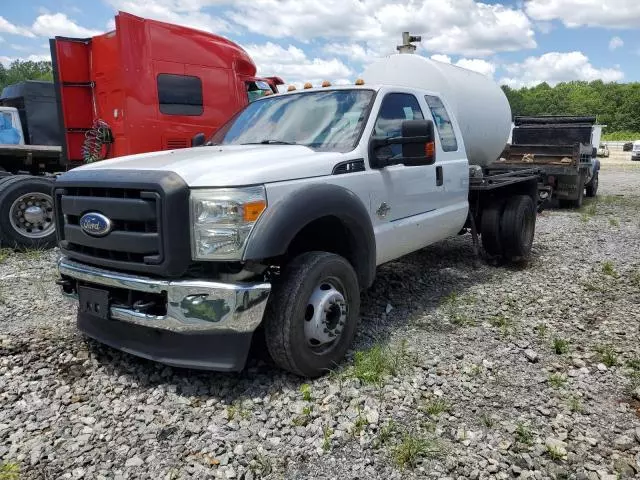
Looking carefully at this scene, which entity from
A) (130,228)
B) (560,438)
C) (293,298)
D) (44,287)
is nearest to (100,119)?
(44,287)

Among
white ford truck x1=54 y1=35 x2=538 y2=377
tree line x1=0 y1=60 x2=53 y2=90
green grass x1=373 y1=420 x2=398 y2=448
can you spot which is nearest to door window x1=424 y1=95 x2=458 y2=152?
white ford truck x1=54 y1=35 x2=538 y2=377

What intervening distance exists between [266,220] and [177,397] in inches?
49.6


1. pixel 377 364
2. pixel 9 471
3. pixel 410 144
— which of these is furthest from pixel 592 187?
pixel 9 471

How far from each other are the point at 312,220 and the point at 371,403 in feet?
3.85

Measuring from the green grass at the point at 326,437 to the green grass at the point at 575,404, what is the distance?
1.48m

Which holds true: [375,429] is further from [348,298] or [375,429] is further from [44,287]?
[44,287]

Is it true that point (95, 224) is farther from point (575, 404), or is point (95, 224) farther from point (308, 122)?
point (575, 404)

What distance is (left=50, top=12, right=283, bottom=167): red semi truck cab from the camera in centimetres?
727

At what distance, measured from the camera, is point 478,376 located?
357 centimetres

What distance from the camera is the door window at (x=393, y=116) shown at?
4223 millimetres

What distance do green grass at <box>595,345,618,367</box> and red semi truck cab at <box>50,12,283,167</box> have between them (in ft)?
19.5

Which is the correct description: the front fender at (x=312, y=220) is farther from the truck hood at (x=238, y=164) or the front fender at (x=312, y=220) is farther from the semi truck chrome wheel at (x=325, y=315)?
the semi truck chrome wheel at (x=325, y=315)

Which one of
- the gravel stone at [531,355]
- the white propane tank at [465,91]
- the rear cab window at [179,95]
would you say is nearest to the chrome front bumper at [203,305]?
the gravel stone at [531,355]

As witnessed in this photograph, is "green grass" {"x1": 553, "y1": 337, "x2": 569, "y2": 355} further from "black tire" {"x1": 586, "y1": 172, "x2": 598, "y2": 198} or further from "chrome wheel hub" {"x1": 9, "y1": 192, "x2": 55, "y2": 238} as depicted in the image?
"black tire" {"x1": 586, "y1": 172, "x2": 598, "y2": 198}
